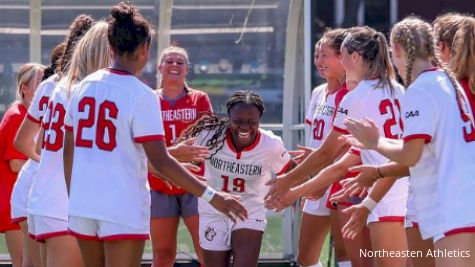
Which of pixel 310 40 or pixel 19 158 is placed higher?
pixel 310 40

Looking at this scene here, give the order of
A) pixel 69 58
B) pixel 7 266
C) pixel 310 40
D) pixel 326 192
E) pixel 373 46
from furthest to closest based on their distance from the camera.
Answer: pixel 7 266 → pixel 310 40 → pixel 326 192 → pixel 373 46 → pixel 69 58

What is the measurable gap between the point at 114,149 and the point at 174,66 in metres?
3.60

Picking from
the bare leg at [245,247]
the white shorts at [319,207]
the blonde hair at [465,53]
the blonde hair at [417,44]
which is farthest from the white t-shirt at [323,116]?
the blonde hair at [417,44]

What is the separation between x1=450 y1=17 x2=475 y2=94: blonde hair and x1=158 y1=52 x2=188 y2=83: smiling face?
3.42 meters

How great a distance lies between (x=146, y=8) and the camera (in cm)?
1059

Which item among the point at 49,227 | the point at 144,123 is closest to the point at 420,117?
the point at 144,123

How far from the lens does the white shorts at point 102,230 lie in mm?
5535

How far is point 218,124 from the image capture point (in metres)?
8.07

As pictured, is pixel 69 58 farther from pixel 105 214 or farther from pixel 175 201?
pixel 175 201

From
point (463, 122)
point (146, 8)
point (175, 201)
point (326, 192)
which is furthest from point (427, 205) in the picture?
point (146, 8)

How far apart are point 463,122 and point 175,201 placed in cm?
394

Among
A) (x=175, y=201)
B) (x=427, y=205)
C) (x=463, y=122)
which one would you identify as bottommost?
(x=175, y=201)

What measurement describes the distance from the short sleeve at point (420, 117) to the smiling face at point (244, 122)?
2347 mm

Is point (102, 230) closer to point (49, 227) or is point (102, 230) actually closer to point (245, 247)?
point (49, 227)
